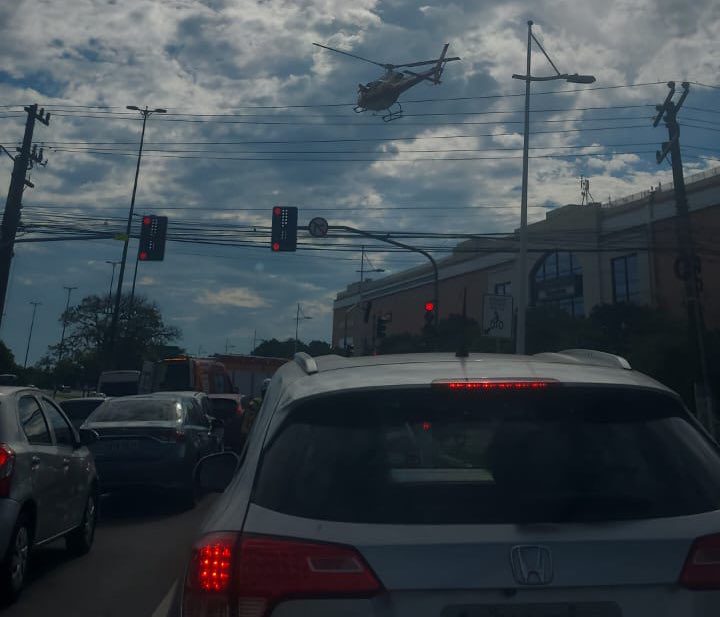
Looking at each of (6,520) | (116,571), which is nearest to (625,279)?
(116,571)

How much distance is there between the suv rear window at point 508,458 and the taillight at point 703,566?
0.44ft

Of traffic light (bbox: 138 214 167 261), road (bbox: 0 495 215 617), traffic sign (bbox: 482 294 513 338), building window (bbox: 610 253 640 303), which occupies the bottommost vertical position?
road (bbox: 0 495 215 617)

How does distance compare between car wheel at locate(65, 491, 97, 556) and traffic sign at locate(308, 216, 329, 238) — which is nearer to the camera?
car wheel at locate(65, 491, 97, 556)

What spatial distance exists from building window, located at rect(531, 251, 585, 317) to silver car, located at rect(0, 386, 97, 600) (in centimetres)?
5284

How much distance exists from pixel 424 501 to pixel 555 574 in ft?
Result: 1.39

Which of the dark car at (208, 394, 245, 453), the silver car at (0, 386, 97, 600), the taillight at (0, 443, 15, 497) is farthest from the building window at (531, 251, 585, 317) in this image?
the taillight at (0, 443, 15, 497)

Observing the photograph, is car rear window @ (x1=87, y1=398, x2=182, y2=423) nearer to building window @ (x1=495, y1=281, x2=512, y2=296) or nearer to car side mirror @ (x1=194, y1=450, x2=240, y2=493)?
car side mirror @ (x1=194, y1=450, x2=240, y2=493)

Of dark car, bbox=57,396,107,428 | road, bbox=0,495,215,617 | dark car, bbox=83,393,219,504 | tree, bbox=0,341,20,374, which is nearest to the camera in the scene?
road, bbox=0,495,215,617

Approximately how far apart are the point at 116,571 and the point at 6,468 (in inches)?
79.0

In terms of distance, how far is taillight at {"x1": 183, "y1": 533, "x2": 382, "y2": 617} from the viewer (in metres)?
2.27

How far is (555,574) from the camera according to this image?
226 centimetres

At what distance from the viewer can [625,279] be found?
182ft

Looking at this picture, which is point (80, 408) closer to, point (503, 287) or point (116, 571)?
point (116, 571)

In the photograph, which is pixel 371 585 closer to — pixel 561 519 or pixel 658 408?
pixel 561 519
